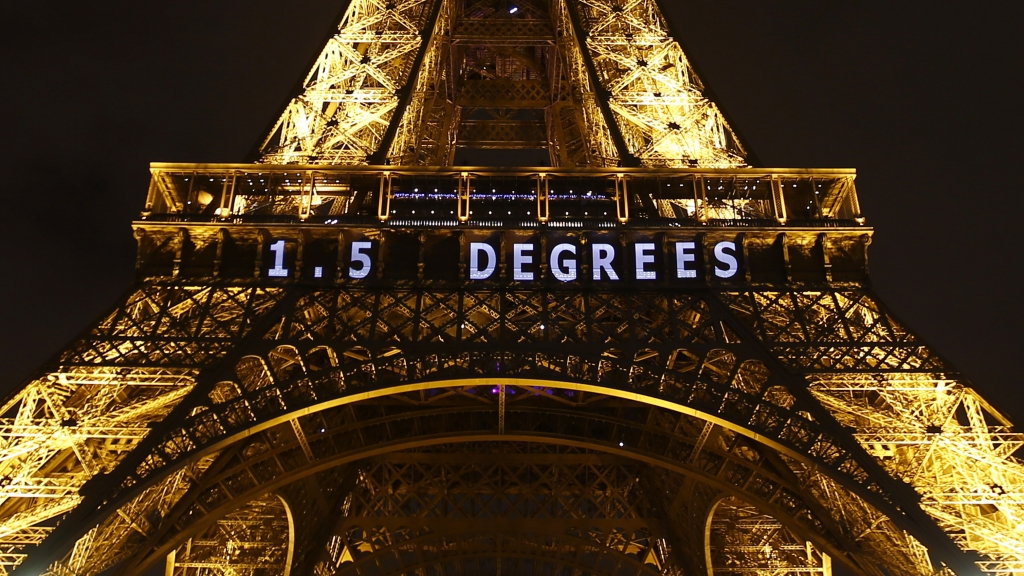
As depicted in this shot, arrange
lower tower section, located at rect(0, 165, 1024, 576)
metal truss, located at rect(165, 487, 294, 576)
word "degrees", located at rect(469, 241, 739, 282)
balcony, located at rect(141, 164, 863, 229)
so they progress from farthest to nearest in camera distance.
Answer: metal truss, located at rect(165, 487, 294, 576), balcony, located at rect(141, 164, 863, 229), word "degrees", located at rect(469, 241, 739, 282), lower tower section, located at rect(0, 165, 1024, 576)

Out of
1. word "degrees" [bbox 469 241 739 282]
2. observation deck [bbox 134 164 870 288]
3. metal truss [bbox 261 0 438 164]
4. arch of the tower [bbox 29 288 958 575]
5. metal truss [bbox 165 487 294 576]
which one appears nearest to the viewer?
arch of the tower [bbox 29 288 958 575]

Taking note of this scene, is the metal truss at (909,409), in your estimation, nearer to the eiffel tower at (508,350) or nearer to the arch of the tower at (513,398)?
the eiffel tower at (508,350)

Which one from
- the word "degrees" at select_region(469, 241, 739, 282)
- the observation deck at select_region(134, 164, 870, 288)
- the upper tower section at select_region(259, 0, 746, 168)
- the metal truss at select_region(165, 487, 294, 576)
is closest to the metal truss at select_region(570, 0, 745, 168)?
the upper tower section at select_region(259, 0, 746, 168)

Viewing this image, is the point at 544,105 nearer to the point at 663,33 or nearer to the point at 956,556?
the point at 663,33

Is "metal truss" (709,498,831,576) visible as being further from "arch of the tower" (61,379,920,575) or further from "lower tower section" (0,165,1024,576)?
"lower tower section" (0,165,1024,576)

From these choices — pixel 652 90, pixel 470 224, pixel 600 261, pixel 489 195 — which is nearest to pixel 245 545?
pixel 470 224

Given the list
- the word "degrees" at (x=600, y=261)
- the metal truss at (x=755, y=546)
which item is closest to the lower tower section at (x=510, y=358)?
the word "degrees" at (x=600, y=261)

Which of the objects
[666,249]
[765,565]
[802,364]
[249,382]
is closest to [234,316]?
[249,382]

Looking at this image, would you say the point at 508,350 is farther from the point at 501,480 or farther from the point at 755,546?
the point at 755,546
